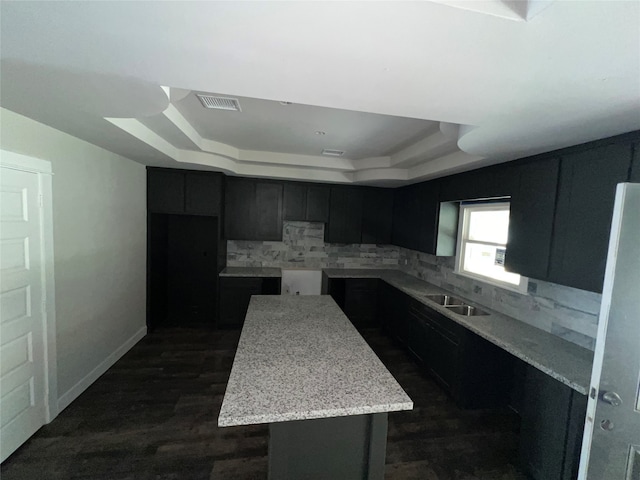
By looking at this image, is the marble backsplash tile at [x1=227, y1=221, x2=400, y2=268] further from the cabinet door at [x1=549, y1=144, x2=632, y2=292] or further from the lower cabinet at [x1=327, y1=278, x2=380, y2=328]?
the cabinet door at [x1=549, y1=144, x2=632, y2=292]

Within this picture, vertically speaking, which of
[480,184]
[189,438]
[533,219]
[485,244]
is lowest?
[189,438]

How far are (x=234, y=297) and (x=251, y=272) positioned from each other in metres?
0.45

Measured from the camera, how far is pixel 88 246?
98.9 inches

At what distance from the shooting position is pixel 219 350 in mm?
3367

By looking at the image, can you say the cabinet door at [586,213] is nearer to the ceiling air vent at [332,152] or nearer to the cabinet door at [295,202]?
the ceiling air vent at [332,152]

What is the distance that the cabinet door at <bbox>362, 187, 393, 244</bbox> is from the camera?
4.48 metres

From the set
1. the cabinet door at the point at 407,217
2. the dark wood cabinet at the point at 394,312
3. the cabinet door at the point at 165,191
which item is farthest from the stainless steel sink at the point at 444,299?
the cabinet door at the point at 165,191

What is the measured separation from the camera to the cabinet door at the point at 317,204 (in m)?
4.32

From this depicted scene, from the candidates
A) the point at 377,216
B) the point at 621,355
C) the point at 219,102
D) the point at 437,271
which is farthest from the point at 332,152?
the point at 621,355

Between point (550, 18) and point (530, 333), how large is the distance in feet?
7.82

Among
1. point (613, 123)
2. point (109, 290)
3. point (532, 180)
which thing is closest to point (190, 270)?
point (109, 290)

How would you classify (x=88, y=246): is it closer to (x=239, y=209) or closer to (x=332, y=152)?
(x=239, y=209)

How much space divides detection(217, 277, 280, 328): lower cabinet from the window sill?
9.46ft

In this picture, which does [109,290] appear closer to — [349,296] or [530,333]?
[349,296]
